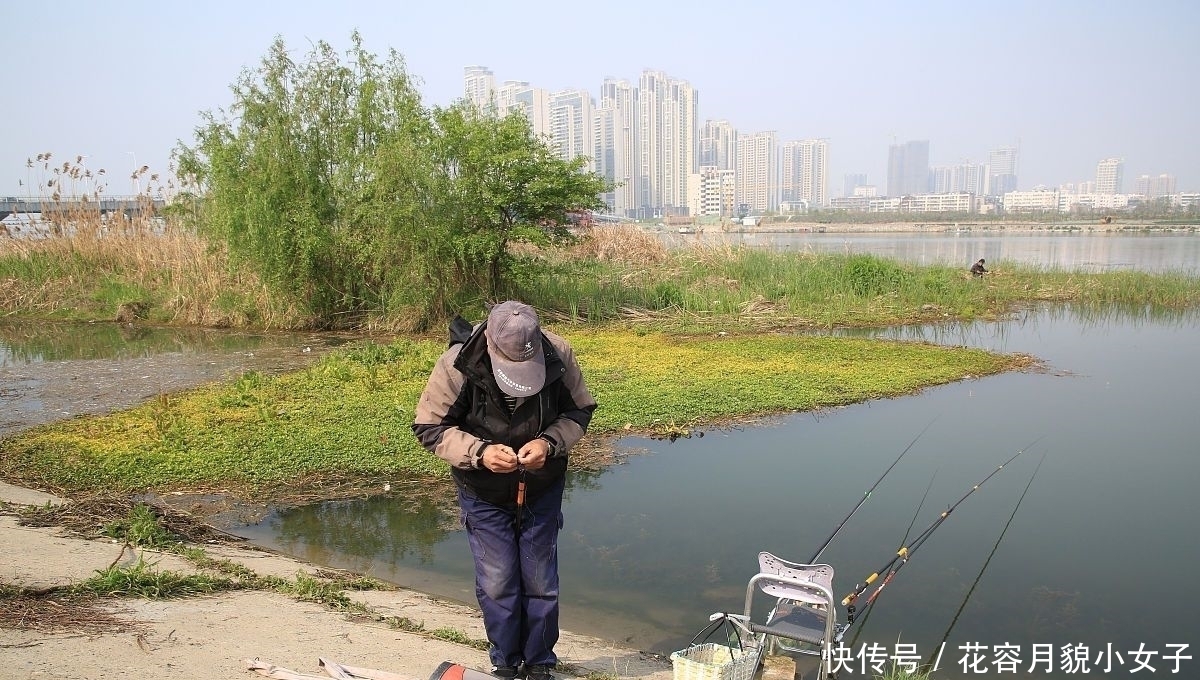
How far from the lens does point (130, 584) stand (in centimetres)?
385

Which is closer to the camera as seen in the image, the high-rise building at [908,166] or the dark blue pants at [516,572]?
the dark blue pants at [516,572]

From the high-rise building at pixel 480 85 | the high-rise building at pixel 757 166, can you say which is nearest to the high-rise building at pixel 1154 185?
the high-rise building at pixel 757 166

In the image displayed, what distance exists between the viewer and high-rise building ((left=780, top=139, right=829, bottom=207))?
12050 centimetres

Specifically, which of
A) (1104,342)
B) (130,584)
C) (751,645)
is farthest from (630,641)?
(1104,342)

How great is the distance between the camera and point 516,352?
2.87 m

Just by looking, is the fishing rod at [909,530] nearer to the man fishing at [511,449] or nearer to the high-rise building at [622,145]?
the man fishing at [511,449]

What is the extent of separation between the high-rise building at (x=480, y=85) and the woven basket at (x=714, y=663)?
12.3 m

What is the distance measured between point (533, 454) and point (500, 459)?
120 millimetres

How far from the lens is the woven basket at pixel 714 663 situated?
2.96 meters

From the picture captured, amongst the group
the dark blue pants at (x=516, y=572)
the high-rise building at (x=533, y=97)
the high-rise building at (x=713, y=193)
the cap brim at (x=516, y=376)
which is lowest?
the dark blue pants at (x=516, y=572)

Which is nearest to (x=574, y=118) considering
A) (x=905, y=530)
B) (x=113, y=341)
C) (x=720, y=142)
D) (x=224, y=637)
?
(x=113, y=341)

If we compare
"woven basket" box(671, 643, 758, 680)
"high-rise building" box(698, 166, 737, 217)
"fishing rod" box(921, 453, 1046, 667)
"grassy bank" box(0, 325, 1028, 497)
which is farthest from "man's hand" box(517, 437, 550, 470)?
"high-rise building" box(698, 166, 737, 217)

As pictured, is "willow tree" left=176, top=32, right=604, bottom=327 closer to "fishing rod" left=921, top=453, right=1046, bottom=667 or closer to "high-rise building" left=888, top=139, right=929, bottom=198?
"fishing rod" left=921, top=453, right=1046, bottom=667

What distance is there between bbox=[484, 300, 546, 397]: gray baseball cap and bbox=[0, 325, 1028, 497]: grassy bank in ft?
12.8
